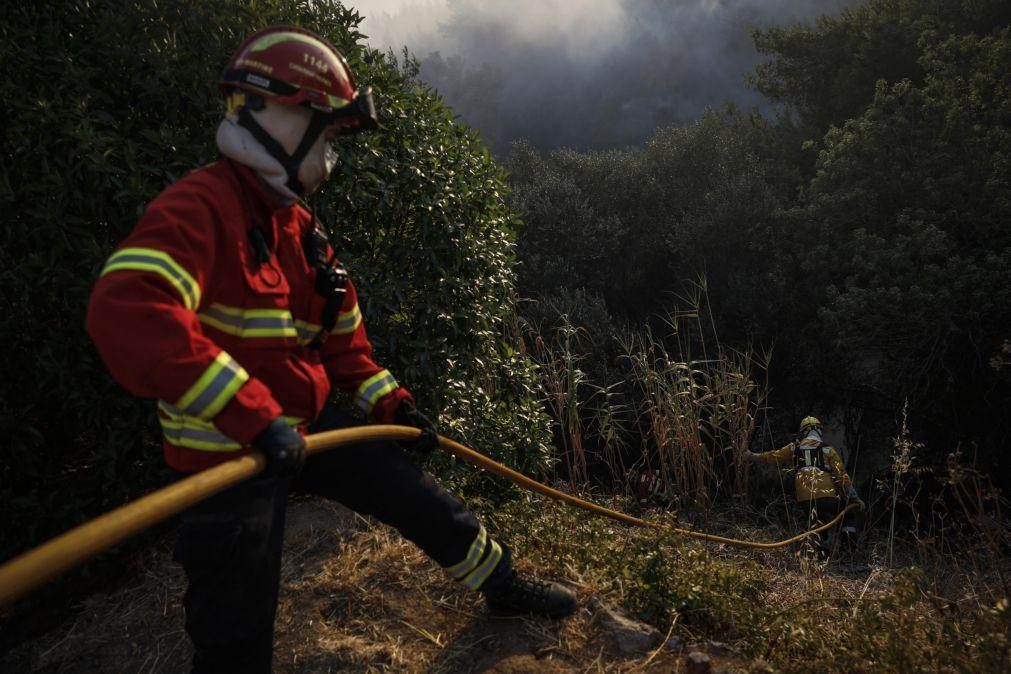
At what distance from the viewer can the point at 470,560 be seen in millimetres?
2520

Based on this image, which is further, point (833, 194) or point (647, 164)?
point (647, 164)

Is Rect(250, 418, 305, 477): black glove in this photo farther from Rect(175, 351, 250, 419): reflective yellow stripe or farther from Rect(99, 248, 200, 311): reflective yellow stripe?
Rect(99, 248, 200, 311): reflective yellow stripe

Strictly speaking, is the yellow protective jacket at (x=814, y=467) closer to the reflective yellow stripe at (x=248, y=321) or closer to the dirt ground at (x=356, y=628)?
the dirt ground at (x=356, y=628)

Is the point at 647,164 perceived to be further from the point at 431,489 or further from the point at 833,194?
the point at 431,489

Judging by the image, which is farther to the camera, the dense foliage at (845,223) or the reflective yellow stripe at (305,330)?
the dense foliage at (845,223)

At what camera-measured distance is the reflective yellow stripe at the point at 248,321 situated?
1.98 m

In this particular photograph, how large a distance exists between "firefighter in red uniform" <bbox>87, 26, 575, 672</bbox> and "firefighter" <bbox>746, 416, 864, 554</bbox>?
17.3ft

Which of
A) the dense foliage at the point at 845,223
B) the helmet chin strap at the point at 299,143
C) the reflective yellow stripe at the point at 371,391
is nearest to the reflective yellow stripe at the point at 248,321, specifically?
the helmet chin strap at the point at 299,143

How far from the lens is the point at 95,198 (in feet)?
9.96

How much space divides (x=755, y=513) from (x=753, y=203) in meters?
10.1

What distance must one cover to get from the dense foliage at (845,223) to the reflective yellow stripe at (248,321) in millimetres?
9533

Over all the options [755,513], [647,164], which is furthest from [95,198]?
[647,164]

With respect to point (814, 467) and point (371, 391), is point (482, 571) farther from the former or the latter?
point (814, 467)

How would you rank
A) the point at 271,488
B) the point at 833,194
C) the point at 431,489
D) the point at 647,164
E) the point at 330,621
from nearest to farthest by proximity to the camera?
1. the point at 271,488
2. the point at 431,489
3. the point at 330,621
4. the point at 833,194
5. the point at 647,164
